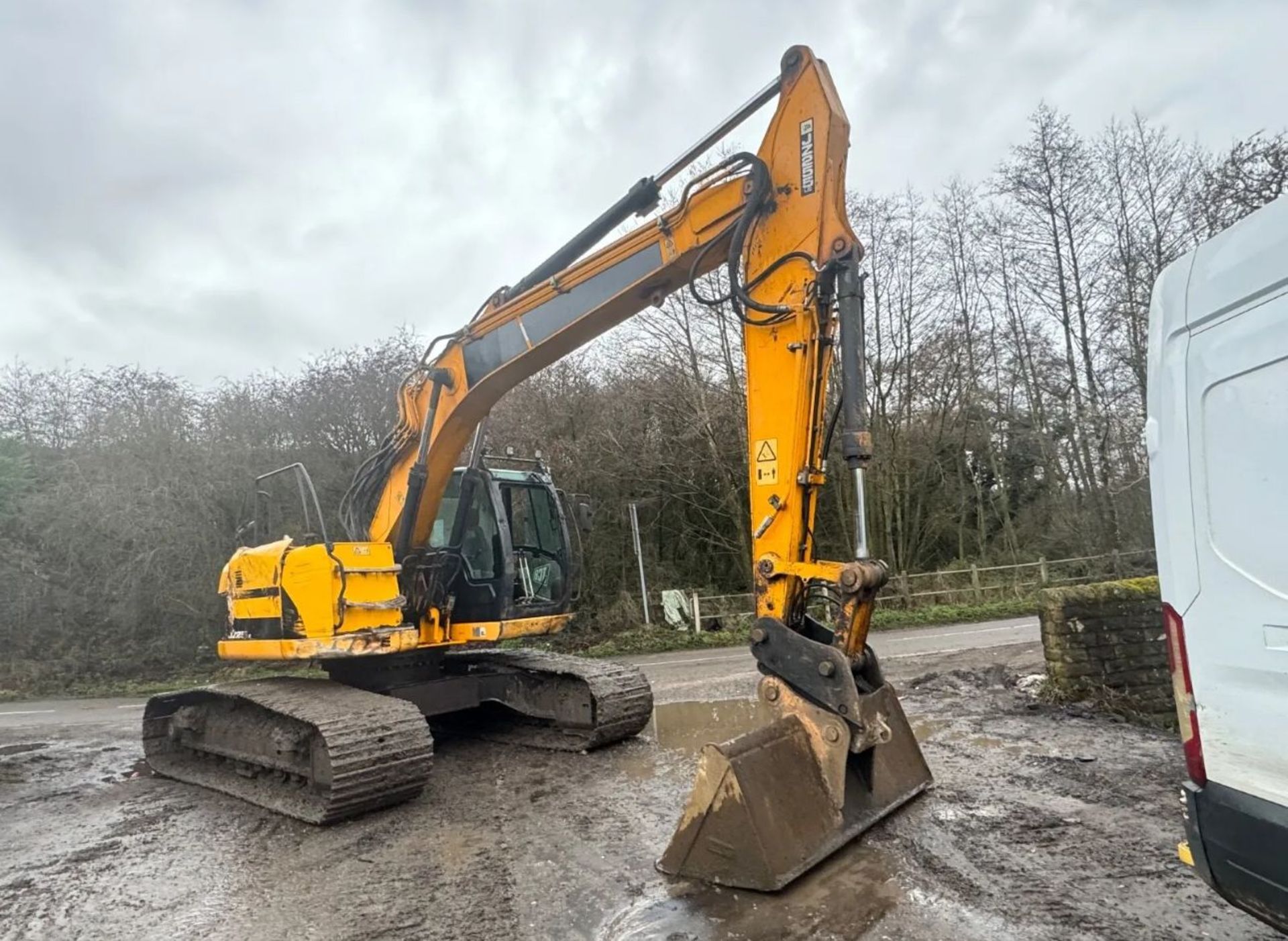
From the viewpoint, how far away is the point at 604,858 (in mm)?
4262

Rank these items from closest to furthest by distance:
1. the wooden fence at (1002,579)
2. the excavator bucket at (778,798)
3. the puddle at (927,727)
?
the excavator bucket at (778,798) → the puddle at (927,727) → the wooden fence at (1002,579)

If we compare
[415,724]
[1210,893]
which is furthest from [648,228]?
[1210,893]

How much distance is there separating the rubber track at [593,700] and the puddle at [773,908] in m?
2.92

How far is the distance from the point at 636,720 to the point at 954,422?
16674 millimetres

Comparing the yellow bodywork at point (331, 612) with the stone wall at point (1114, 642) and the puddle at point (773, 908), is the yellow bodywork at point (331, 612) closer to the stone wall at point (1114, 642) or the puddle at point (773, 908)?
the puddle at point (773, 908)

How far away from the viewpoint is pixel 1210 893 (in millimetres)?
3330

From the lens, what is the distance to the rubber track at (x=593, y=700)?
6.69m

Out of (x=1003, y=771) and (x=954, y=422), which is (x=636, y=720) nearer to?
(x=1003, y=771)

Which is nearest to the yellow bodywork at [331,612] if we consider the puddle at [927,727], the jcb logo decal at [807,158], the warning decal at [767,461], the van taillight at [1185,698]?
the puddle at [927,727]

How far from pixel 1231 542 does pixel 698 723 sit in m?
5.78

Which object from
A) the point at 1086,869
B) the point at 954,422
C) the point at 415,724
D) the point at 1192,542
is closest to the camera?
the point at 1192,542

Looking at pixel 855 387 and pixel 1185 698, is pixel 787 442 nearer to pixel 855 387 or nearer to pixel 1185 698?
pixel 855 387

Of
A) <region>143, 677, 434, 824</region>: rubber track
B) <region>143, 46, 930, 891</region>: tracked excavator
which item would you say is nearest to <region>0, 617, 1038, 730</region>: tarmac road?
<region>143, 46, 930, 891</region>: tracked excavator

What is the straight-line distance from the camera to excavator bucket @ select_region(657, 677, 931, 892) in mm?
3623
